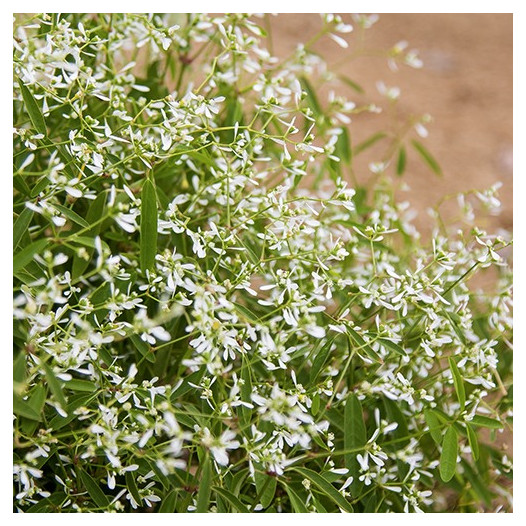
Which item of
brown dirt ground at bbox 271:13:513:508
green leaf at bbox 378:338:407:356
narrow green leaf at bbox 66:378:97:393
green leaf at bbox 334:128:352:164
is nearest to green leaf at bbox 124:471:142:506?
narrow green leaf at bbox 66:378:97:393

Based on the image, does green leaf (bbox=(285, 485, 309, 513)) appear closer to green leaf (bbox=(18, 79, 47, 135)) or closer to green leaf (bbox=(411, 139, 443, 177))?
green leaf (bbox=(18, 79, 47, 135))

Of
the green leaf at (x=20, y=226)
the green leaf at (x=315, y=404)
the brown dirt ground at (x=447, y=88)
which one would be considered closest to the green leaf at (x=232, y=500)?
the green leaf at (x=315, y=404)

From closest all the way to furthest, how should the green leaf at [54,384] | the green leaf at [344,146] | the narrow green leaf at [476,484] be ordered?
the green leaf at [54,384] < the narrow green leaf at [476,484] < the green leaf at [344,146]

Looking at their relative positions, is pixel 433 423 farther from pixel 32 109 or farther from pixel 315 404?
pixel 32 109

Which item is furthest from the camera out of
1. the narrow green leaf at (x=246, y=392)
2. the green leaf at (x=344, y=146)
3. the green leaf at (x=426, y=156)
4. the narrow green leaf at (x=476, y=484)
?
the green leaf at (x=426, y=156)

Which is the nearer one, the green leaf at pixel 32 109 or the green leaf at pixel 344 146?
the green leaf at pixel 32 109

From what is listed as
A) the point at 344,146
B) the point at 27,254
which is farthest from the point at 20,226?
the point at 344,146

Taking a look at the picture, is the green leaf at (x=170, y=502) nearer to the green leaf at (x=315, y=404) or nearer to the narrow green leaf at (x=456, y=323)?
the green leaf at (x=315, y=404)
